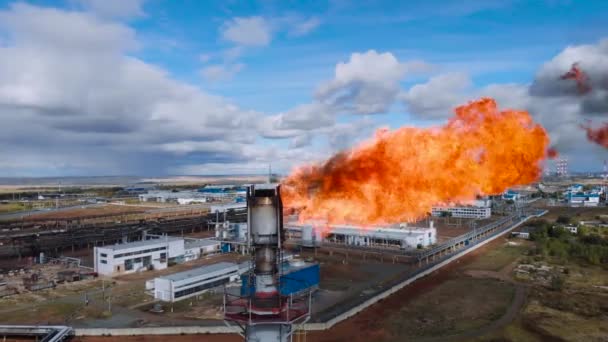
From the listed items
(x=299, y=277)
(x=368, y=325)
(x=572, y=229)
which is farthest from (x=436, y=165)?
(x=572, y=229)

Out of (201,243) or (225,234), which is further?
(225,234)

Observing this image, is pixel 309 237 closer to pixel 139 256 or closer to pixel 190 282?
pixel 139 256

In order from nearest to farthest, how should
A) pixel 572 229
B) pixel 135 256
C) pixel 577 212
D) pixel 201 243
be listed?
pixel 135 256, pixel 201 243, pixel 572 229, pixel 577 212

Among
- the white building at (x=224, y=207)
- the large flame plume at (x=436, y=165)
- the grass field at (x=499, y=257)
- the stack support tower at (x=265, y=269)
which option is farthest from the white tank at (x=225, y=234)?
the stack support tower at (x=265, y=269)

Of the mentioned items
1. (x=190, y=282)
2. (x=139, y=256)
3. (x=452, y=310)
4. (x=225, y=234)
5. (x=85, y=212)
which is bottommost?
(x=452, y=310)

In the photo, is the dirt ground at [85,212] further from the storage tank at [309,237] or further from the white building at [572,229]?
the white building at [572,229]

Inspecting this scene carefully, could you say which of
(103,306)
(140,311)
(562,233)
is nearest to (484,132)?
(140,311)

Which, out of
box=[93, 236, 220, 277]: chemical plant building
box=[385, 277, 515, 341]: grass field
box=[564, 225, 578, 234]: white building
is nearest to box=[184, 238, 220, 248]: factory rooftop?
box=[93, 236, 220, 277]: chemical plant building
